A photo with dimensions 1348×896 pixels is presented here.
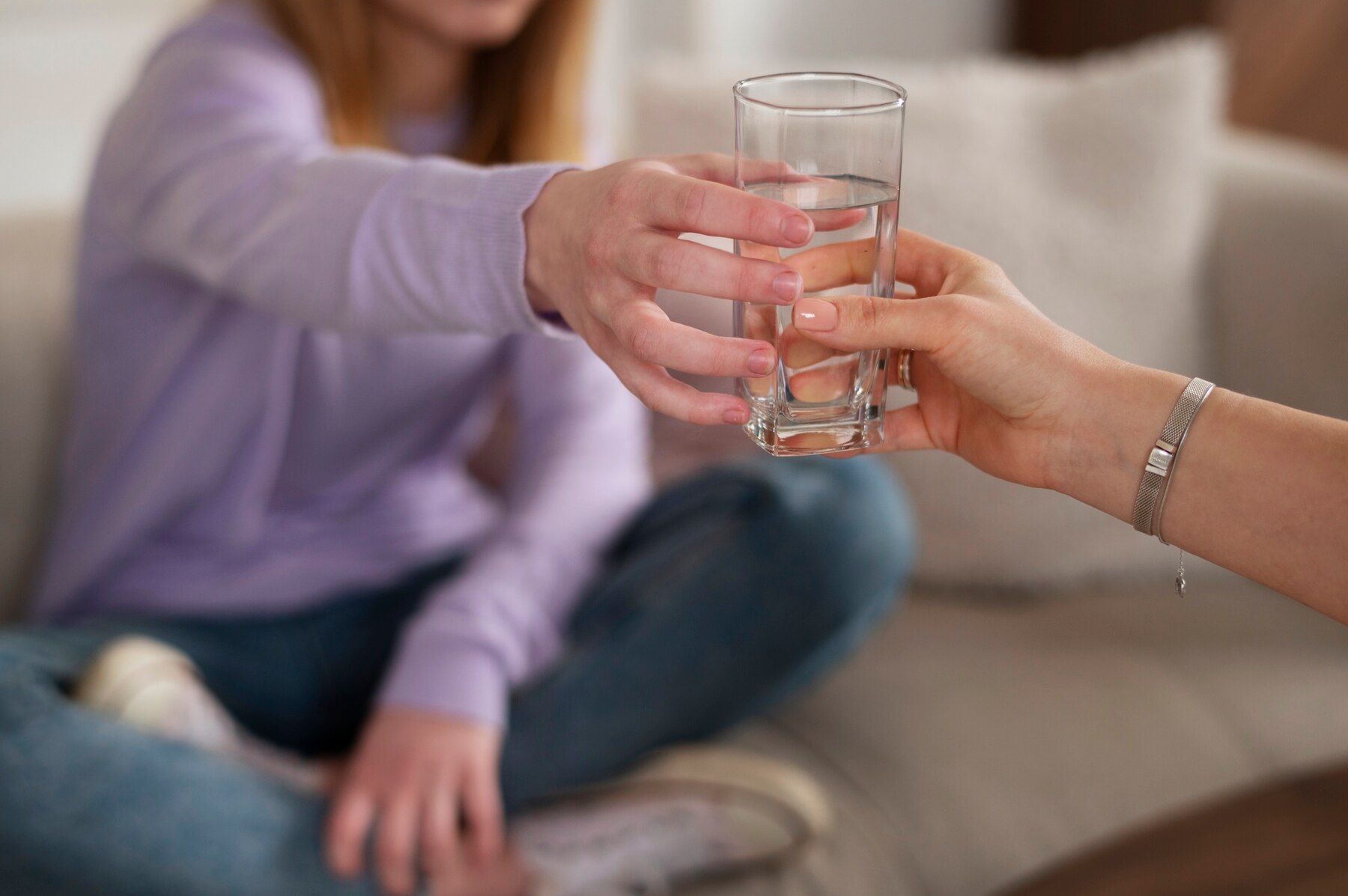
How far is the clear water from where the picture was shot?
0.51 metres

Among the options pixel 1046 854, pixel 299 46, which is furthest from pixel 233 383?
pixel 1046 854

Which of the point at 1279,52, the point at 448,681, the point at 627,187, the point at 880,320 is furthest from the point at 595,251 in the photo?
the point at 1279,52

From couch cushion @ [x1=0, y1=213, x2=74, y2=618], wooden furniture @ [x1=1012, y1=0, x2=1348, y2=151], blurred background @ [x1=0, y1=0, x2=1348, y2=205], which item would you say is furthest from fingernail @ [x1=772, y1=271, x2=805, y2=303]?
wooden furniture @ [x1=1012, y1=0, x2=1348, y2=151]

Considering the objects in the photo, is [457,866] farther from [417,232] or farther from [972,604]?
[972,604]

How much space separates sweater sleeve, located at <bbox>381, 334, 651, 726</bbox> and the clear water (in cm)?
48

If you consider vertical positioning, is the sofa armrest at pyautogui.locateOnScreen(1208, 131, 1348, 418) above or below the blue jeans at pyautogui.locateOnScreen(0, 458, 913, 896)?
above

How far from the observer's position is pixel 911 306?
508mm

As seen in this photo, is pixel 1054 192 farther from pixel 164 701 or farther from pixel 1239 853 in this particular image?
pixel 164 701

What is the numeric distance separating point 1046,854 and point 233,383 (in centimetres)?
81

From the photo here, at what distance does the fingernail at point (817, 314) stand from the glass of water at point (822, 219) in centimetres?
1

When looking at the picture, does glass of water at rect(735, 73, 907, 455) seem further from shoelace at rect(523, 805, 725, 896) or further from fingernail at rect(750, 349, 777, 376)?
shoelace at rect(523, 805, 725, 896)

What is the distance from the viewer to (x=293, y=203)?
0.69m

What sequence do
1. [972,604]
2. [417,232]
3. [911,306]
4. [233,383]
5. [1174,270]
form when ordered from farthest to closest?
[972,604], [1174,270], [233,383], [417,232], [911,306]

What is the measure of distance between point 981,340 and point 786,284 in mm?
93
